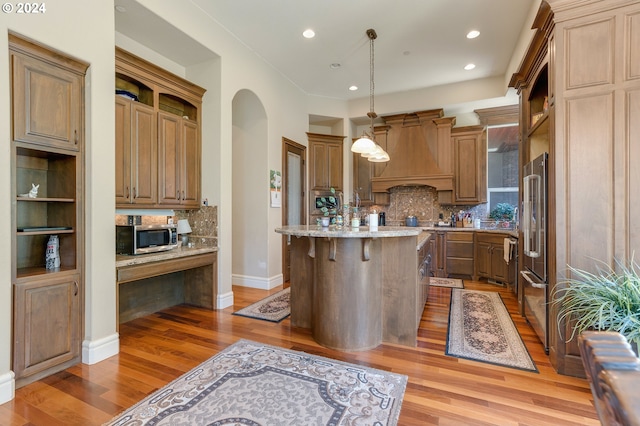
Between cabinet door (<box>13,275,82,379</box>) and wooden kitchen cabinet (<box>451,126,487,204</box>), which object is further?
wooden kitchen cabinet (<box>451,126,487,204</box>)

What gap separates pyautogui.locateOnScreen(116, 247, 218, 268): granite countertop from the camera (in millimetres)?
2723

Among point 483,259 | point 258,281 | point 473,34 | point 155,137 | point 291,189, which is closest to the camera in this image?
point 155,137

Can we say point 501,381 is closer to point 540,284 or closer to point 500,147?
point 540,284

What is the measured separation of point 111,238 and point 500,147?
252 inches

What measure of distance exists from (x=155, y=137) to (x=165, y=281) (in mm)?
1802

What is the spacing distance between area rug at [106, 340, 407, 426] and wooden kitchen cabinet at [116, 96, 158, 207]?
1889 millimetres

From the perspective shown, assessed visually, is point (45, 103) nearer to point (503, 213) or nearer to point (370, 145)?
point (370, 145)

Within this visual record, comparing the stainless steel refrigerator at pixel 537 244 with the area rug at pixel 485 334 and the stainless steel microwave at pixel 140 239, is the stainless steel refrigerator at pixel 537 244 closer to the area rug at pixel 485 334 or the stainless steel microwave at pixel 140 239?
the area rug at pixel 485 334

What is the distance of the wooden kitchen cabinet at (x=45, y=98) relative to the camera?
205 centimetres

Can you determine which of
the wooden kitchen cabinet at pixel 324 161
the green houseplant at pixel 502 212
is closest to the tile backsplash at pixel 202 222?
the wooden kitchen cabinet at pixel 324 161

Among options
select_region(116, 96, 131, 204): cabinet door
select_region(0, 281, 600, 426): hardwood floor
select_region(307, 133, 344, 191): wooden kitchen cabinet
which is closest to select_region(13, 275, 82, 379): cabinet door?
select_region(0, 281, 600, 426): hardwood floor

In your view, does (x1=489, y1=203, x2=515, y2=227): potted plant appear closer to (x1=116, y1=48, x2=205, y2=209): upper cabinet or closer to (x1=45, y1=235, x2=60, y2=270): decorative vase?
(x1=116, y1=48, x2=205, y2=209): upper cabinet

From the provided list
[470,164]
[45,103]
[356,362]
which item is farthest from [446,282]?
[45,103]

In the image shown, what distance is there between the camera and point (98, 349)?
95.9 inches
